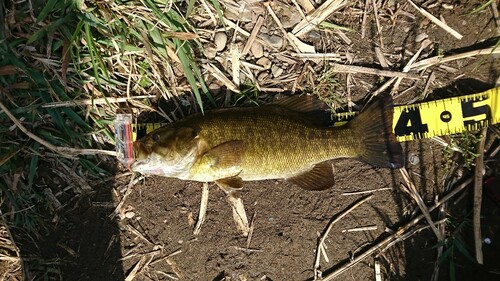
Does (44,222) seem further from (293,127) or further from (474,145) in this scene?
(474,145)

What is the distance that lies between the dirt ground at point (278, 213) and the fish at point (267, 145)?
0.31m

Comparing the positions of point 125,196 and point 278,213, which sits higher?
point 125,196

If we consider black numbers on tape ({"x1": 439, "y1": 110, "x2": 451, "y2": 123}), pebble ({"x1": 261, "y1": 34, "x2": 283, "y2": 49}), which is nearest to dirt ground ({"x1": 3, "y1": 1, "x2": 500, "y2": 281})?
pebble ({"x1": 261, "y1": 34, "x2": 283, "y2": 49})

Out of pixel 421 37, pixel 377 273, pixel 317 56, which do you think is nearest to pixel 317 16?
pixel 317 56

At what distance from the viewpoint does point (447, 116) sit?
416 cm

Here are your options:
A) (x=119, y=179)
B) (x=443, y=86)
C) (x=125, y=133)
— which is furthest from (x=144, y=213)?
(x=443, y=86)

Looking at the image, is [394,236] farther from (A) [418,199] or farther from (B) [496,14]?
(B) [496,14]

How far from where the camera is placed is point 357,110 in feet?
14.2

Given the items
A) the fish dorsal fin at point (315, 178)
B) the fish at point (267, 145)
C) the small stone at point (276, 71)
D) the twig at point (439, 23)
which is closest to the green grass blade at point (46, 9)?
the fish at point (267, 145)

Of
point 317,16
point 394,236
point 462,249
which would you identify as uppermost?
point 317,16

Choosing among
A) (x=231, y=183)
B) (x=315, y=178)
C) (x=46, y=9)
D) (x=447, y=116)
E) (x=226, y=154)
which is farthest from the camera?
(x=447, y=116)

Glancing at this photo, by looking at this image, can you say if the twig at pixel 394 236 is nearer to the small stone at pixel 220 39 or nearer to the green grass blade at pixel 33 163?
the small stone at pixel 220 39

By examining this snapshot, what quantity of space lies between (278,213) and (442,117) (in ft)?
5.82

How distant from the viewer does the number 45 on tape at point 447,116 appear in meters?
4.12
